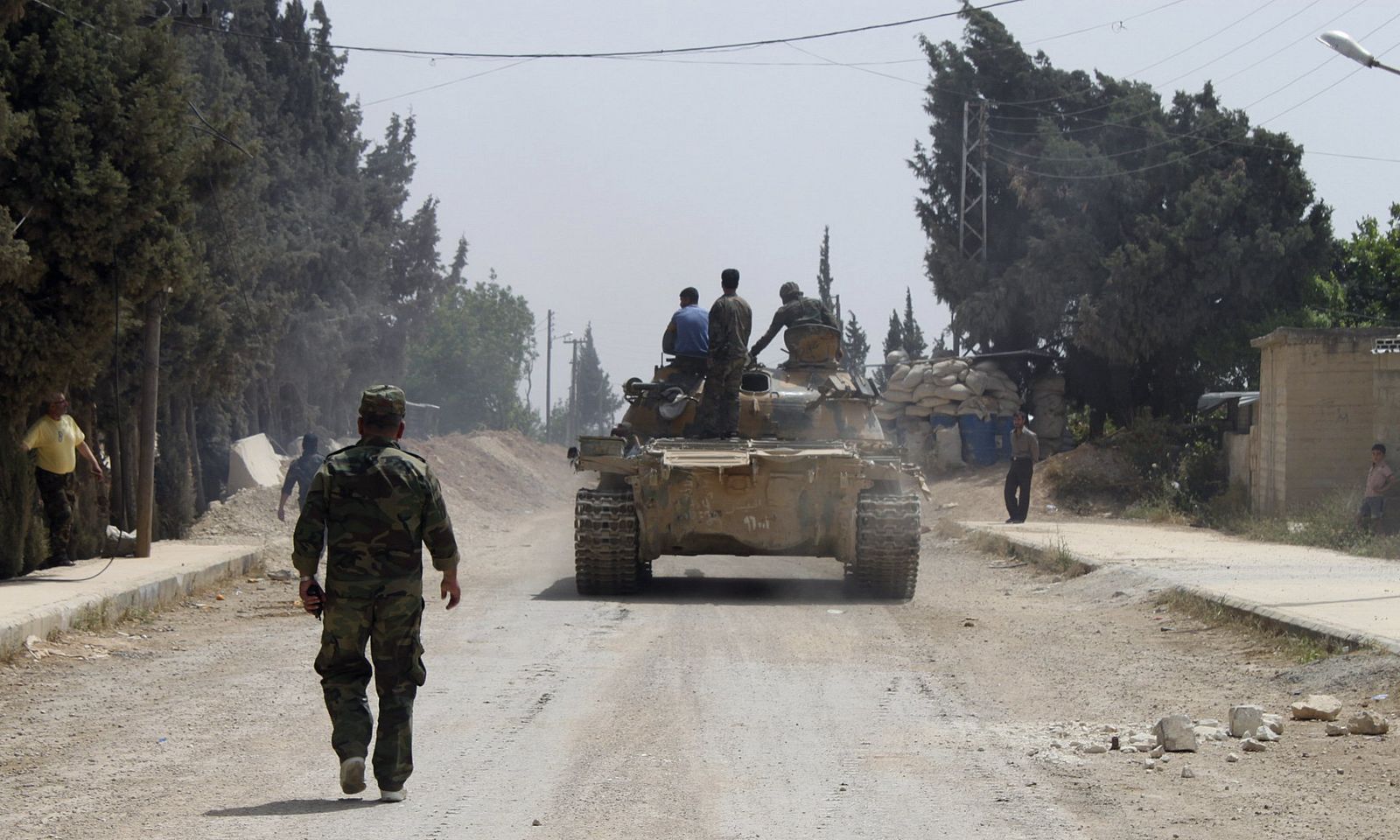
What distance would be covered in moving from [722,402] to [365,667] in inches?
328

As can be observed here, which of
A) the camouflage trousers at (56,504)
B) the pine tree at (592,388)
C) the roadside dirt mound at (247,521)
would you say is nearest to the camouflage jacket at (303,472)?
the roadside dirt mound at (247,521)

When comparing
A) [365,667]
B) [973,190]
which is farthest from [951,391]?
[365,667]

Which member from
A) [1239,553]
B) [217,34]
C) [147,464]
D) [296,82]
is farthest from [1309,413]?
[296,82]

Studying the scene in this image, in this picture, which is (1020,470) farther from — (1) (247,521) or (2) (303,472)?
(1) (247,521)

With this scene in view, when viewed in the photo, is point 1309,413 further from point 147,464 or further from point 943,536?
point 147,464

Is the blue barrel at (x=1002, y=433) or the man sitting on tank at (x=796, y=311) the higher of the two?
the man sitting on tank at (x=796, y=311)

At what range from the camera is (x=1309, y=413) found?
63.7 feet

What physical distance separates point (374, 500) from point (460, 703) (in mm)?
2128

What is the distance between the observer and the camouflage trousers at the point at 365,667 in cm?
545

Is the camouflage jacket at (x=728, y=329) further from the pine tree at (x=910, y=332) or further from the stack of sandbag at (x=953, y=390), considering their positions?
the pine tree at (x=910, y=332)

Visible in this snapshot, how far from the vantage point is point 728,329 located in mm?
13453

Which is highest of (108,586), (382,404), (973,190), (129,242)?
(973,190)

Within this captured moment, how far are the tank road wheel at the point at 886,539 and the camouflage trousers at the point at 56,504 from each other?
21.3 ft

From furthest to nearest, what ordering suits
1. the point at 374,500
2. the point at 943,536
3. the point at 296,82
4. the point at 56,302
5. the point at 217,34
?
the point at 296,82, the point at 217,34, the point at 943,536, the point at 56,302, the point at 374,500
